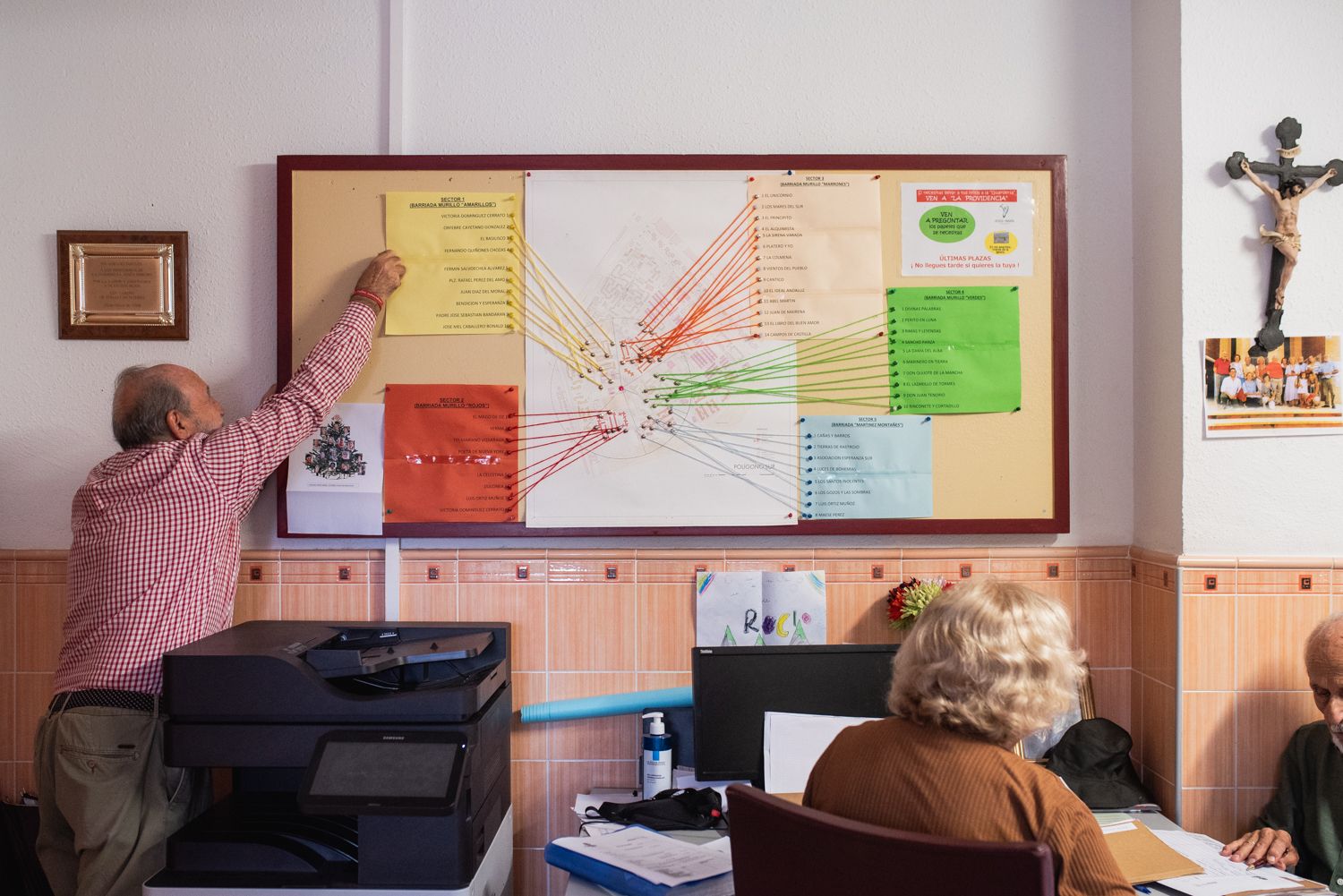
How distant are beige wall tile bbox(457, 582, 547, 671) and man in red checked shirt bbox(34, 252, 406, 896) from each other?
58 centimetres

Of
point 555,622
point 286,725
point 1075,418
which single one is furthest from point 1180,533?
point 286,725

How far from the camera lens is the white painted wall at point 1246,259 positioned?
2.28 meters

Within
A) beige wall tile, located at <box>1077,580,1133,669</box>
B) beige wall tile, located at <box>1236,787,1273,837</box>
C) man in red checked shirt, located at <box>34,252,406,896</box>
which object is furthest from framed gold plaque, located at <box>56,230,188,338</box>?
beige wall tile, located at <box>1236,787,1273,837</box>

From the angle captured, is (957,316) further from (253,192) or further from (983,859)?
(253,192)

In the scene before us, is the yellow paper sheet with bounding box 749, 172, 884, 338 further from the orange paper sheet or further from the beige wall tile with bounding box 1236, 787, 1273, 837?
the beige wall tile with bounding box 1236, 787, 1273, 837

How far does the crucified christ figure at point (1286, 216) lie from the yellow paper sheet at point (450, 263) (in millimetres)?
1829

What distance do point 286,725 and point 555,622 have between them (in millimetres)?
762

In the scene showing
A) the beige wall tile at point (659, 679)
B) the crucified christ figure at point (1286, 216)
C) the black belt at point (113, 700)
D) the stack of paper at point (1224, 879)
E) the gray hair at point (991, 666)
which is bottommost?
the stack of paper at point (1224, 879)

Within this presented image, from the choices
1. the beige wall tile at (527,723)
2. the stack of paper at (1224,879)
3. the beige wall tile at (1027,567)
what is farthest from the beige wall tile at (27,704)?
the stack of paper at (1224,879)

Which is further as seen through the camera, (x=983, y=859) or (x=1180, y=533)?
(x=1180, y=533)

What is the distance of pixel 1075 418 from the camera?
249 centimetres

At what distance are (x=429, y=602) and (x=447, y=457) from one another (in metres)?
0.39

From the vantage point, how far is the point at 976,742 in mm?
1373

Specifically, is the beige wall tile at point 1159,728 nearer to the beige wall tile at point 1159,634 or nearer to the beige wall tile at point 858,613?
the beige wall tile at point 1159,634
